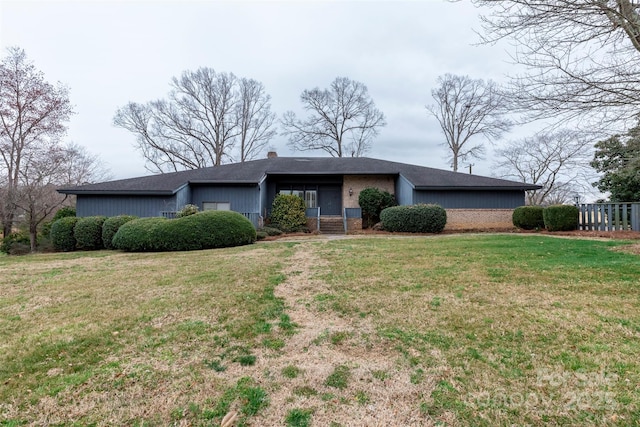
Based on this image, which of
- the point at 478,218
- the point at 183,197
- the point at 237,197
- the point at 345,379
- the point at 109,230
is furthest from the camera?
the point at 237,197

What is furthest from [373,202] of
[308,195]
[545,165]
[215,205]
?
[545,165]

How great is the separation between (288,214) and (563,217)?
491 inches

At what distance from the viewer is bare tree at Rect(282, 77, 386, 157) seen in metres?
30.6

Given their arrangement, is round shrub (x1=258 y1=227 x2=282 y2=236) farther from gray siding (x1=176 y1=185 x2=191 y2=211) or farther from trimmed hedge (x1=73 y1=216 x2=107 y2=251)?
trimmed hedge (x1=73 y1=216 x2=107 y2=251)

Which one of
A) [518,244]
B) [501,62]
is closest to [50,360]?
[501,62]

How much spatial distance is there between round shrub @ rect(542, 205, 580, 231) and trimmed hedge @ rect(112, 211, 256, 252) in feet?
42.0

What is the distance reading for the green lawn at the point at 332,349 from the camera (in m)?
2.07

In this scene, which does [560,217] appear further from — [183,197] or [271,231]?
[183,197]

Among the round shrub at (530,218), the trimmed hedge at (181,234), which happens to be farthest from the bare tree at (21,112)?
the round shrub at (530,218)

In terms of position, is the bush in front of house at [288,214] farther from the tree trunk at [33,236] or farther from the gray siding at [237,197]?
the tree trunk at [33,236]

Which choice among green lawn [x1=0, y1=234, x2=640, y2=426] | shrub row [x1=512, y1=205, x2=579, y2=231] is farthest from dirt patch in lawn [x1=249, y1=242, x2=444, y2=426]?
shrub row [x1=512, y1=205, x2=579, y2=231]

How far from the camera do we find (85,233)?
1195 centimetres

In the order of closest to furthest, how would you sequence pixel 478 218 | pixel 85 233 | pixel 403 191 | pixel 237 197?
pixel 85 233, pixel 478 218, pixel 237 197, pixel 403 191

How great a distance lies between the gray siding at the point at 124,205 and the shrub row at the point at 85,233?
2.80 meters
